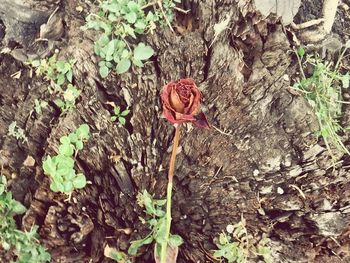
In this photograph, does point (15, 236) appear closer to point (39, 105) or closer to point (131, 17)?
point (39, 105)

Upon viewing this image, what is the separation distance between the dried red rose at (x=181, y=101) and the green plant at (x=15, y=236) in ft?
2.23

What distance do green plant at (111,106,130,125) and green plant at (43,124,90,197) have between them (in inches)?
4.4

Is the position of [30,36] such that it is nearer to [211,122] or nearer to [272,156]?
[211,122]

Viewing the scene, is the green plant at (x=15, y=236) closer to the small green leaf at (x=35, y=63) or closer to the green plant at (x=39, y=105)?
the green plant at (x=39, y=105)

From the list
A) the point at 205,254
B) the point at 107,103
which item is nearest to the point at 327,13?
the point at 107,103

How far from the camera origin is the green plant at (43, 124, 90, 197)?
5.53 feet

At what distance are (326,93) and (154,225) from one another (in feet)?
2.64

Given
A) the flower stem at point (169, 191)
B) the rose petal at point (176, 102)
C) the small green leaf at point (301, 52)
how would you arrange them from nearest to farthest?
the rose petal at point (176, 102)
the flower stem at point (169, 191)
the small green leaf at point (301, 52)

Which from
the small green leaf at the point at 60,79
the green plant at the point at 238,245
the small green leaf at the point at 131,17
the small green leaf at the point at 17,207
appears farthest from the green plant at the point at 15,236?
the small green leaf at the point at 131,17

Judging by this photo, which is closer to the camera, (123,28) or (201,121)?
(201,121)

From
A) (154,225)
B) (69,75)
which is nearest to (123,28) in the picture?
(69,75)

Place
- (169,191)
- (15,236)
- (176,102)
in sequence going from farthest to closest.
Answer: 1. (15,236)
2. (169,191)
3. (176,102)

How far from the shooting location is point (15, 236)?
1.78 m

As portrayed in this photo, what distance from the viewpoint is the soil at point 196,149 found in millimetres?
1708
